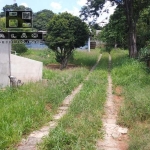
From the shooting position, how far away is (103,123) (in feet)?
22.1

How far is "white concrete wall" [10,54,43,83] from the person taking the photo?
40.2 feet

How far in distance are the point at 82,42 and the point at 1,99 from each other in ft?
40.4

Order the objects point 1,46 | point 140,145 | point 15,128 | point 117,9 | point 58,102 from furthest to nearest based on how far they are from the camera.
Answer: point 117,9 → point 1,46 → point 58,102 → point 15,128 → point 140,145

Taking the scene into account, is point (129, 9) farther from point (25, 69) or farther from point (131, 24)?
point (25, 69)

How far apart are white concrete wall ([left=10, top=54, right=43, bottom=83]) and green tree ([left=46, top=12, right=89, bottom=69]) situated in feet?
18.7

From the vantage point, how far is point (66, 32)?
18938mm

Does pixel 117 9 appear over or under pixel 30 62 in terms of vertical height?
over

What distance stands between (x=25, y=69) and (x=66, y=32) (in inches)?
272

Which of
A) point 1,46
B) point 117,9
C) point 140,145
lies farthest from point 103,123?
point 117,9

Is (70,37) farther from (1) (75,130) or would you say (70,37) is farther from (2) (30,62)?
(1) (75,130)

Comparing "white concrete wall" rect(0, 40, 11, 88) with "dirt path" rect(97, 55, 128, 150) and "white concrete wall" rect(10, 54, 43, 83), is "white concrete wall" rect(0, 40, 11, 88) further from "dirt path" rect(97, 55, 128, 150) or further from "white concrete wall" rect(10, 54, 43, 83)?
"dirt path" rect(97, 55, 128, 150)

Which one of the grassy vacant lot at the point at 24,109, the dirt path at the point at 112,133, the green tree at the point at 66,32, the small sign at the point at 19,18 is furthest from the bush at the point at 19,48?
the dirt path at the point at 112,133

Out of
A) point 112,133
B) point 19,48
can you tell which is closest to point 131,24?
point 19,48

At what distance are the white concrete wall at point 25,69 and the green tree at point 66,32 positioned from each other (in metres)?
5.69
